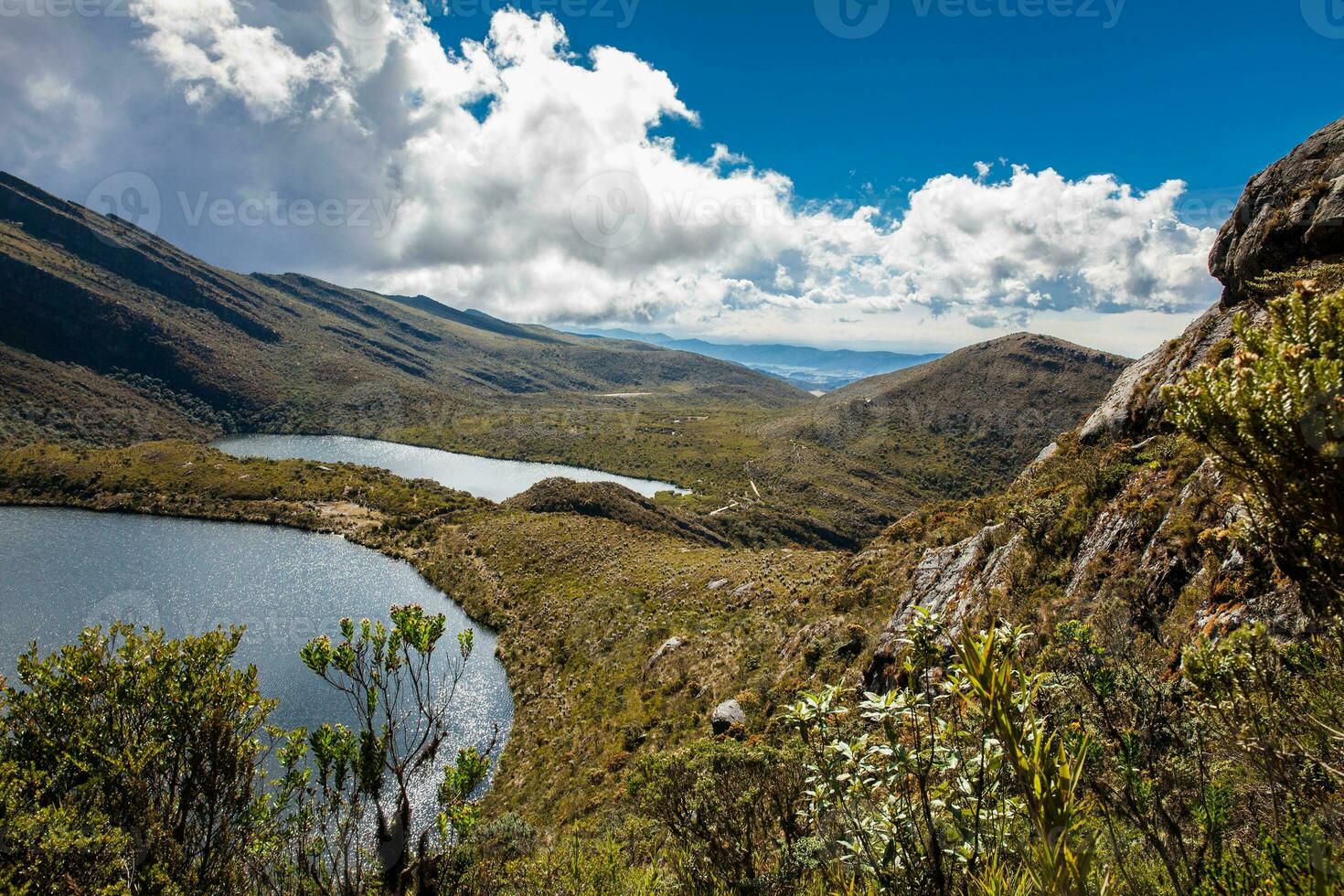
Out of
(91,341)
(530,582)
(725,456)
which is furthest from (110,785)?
(91,341)

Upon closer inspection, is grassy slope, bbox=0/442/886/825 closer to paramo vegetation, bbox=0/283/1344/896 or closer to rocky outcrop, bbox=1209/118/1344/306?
paramo vegetation, bbox=0/283/1344/896

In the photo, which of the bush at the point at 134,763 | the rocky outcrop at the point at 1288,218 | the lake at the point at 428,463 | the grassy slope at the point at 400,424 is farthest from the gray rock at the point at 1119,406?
the lake at the point at 428,463

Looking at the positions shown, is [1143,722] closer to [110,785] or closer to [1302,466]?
[1302,466]

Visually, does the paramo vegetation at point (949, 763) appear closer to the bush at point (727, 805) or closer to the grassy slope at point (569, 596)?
the bush at point (727, 805)

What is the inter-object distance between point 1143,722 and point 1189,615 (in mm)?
4464

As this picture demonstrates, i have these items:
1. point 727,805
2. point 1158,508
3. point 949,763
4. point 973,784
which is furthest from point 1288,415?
point 1158,508

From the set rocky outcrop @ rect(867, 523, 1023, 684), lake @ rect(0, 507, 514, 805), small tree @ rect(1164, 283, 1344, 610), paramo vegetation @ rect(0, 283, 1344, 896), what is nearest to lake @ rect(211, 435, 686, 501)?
lake @ rect(0, 507, 514, 805)

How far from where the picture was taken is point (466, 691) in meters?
38.8

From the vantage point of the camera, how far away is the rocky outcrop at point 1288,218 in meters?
12.6

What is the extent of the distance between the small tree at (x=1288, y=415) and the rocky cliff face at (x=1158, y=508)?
168 centimetres

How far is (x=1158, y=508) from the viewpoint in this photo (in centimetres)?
1084

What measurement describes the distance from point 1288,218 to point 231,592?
240 feet

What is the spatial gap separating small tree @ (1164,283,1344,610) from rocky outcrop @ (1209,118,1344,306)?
1502 cm

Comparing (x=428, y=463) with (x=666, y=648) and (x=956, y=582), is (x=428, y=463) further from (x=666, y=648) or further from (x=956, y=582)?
(x=956, y=582)
